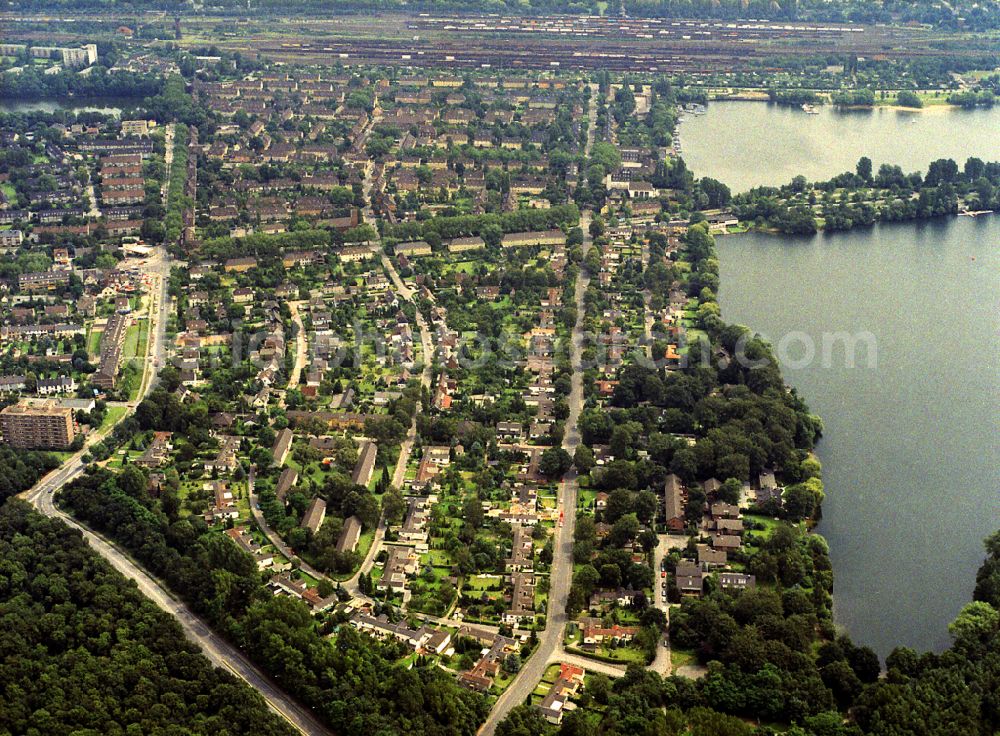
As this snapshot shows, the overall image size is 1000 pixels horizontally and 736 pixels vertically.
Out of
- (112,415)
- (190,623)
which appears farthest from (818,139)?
(190,623)

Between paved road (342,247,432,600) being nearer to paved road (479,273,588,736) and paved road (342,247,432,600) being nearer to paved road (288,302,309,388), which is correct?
paved road (479,273,588,736)

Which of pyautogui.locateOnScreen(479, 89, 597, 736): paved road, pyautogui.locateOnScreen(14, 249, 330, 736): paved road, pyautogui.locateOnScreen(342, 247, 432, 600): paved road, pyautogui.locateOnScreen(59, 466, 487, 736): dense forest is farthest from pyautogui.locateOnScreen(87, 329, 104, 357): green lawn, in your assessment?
pyautogui.locateOnScreen(479, 89, 597, 736): paved road

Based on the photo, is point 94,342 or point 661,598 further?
point 94,342

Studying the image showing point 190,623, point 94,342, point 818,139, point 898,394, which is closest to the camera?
point 190,623

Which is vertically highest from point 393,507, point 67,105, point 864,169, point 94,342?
point 67,105

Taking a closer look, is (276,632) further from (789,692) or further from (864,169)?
(864,169)

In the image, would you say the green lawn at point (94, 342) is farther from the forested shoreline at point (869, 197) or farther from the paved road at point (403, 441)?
the forested shoreline at point (869, 197)
